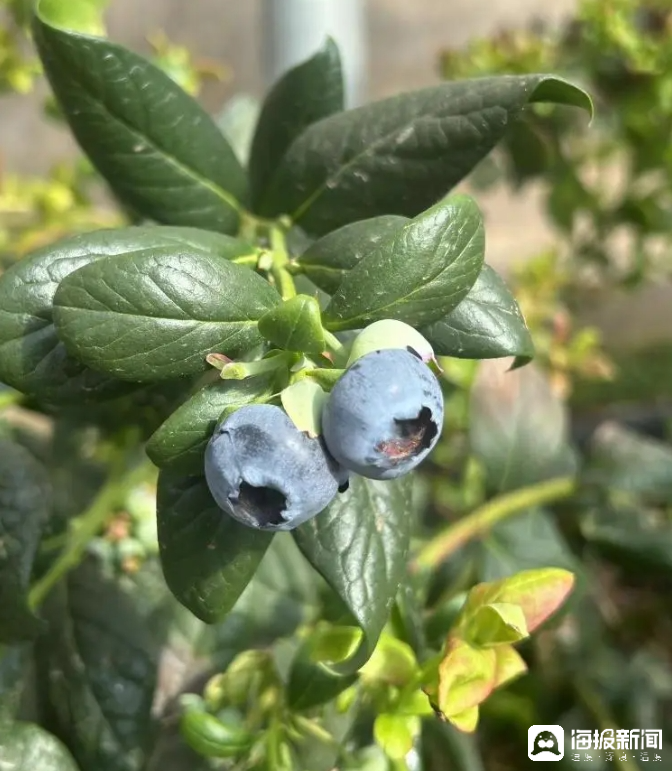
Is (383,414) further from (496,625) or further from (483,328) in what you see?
(496,625)

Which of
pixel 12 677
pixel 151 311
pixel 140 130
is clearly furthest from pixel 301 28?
pixel 12 677

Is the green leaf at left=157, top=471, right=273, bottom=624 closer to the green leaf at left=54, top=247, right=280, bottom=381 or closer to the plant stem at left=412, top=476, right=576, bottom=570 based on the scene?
the green leaf at left=54, top=247, right=280, bottom=381

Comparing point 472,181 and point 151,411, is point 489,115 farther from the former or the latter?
point 472,181

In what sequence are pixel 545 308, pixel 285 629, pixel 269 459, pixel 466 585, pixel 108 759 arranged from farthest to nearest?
pixel 545 308, pixel 466 585, pixel 285 629, pixel 108 759, pixel 269 459

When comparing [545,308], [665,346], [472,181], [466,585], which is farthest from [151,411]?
[665,346]

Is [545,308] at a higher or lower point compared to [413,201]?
lower

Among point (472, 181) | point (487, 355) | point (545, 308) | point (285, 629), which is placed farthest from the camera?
point (545, 308)

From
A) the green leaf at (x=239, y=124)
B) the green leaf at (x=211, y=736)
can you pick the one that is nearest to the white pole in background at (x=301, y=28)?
the green leaf at (x=239, y=124)

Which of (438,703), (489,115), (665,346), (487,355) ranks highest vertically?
(489,115)
